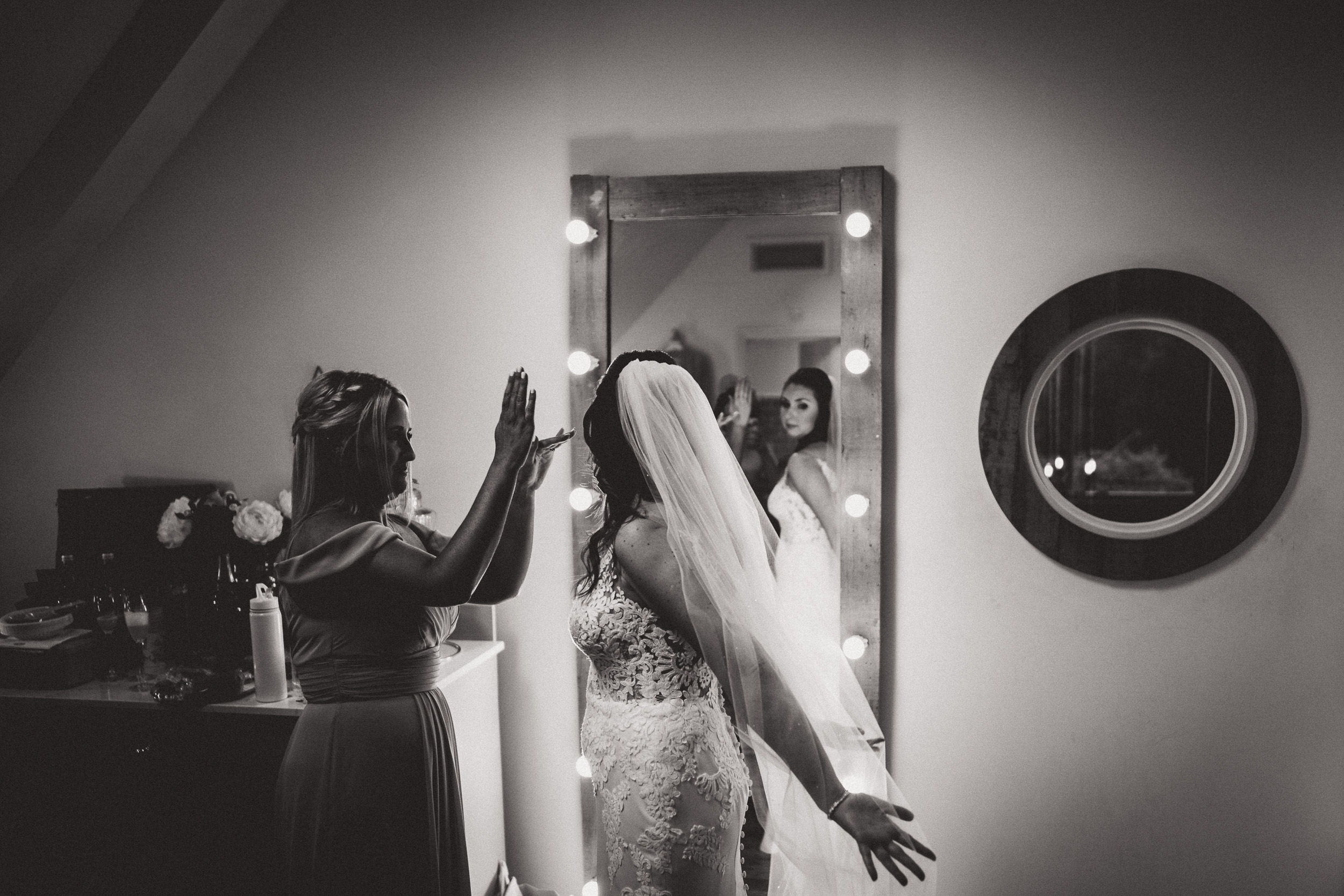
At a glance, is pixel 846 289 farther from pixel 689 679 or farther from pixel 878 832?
pixel 878 832

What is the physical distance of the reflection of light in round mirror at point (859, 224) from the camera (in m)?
2.10

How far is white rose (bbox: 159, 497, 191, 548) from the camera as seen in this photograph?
2186 millimetres

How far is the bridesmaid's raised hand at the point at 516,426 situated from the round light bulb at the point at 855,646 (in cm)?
114

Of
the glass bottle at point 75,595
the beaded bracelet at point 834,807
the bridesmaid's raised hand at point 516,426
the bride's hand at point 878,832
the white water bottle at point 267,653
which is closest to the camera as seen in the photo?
the bride's hand at point 878,832

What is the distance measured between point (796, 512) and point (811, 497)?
0.06 metres

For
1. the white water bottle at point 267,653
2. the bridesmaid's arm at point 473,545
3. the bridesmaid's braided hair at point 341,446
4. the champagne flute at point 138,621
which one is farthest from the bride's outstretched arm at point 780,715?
the champagne flute at point 138,621

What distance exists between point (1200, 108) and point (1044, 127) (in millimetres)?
390

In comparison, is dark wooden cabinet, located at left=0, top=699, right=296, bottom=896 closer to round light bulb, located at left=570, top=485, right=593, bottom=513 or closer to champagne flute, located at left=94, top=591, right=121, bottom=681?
champagne flute, located at left=94, top=591, right=121, bottom=681

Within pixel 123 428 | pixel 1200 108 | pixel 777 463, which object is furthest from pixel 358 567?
pixel 1200 108

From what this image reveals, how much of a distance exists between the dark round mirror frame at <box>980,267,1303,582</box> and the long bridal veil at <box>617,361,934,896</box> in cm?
90

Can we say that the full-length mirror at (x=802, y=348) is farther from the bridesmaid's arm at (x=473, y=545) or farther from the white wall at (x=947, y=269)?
the bridesmaid's arm at (x=473, y=545)

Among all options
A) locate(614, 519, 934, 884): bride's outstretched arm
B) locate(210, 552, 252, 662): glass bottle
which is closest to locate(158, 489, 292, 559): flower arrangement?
locate(210, 552, 252, 662): glass bottle

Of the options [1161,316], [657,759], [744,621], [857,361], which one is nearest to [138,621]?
[657,759]

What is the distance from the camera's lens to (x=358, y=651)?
150 cm
